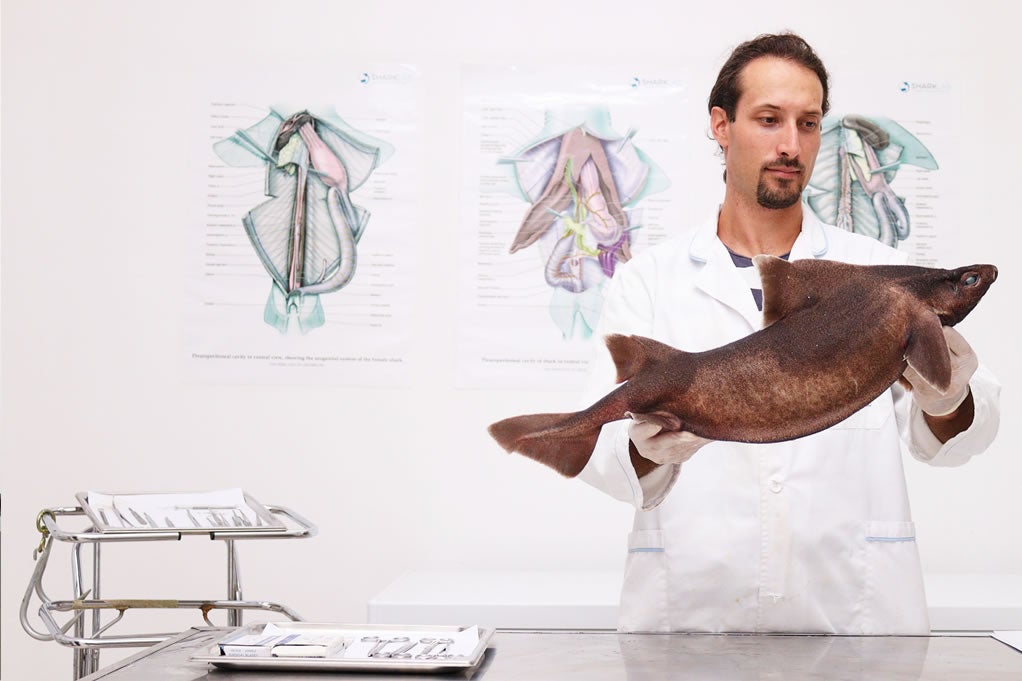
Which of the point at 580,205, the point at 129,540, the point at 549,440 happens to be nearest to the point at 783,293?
the point at 549,440

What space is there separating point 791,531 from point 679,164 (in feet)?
4.39

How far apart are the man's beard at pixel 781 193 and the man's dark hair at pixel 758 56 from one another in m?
0.17

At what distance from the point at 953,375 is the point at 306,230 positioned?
1.97 metres

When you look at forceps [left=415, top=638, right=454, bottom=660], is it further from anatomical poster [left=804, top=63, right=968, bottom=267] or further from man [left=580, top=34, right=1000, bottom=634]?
anatomical poster [left=804, top=63, right=968, bottom=267]

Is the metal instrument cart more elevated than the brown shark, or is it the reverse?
the brown shark

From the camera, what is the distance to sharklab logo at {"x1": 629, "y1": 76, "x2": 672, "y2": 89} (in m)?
2.86

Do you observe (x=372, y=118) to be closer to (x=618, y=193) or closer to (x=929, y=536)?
(x=618, y=193)

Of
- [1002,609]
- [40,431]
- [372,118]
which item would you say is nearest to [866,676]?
[1002,609]

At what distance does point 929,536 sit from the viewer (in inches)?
111

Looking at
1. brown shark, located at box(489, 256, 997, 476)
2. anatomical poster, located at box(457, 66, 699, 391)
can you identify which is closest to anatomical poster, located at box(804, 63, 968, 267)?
anatomical poster, located at box(457, 66, 699, 391)

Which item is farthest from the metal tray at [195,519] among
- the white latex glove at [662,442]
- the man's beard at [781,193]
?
the man's beard at [781,193]

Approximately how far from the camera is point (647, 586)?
Answer: 185 cm

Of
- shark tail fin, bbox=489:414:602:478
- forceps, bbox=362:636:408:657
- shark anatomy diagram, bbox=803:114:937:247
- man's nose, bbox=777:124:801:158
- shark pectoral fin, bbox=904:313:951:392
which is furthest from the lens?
shark anatomy diagram, bbox=803:114:937:247

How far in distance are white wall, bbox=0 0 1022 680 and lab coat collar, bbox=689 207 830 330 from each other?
1.00 metres
